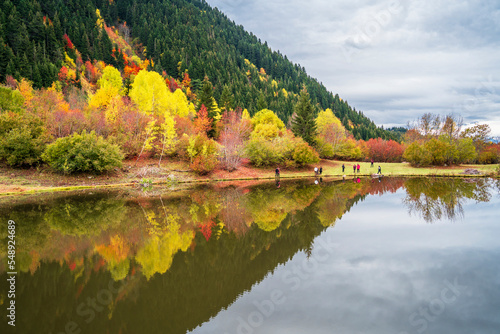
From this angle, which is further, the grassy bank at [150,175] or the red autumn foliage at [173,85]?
the red autumn foliage at [173,85]

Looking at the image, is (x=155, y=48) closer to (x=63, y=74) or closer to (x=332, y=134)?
(x=63, y=74)

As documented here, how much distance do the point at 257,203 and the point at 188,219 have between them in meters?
7.68

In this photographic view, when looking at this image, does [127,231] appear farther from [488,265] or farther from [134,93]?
[134,93]

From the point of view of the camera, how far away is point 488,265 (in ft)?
36.9

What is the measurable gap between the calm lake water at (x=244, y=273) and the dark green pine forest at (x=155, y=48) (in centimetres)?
6111

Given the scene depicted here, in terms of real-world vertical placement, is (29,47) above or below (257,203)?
above

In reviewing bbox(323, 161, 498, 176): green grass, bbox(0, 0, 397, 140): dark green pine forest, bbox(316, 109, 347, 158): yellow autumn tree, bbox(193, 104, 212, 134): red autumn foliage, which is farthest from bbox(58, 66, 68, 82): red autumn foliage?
bbox(323, 161, 498, 176): green grass

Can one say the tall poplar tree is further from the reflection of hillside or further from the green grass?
the reflection of hillside

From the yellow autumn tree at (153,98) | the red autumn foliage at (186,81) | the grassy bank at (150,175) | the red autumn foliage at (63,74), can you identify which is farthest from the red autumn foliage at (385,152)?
the red autumn foliage at (63,74)

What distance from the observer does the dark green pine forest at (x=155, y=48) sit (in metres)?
72.9

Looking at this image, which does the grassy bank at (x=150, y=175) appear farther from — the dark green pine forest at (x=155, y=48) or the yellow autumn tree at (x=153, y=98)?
the dark green pine forest at (x=155, y=48)

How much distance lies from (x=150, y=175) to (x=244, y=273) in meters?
32.9

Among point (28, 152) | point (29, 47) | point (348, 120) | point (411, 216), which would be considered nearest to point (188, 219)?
point (411, 216)

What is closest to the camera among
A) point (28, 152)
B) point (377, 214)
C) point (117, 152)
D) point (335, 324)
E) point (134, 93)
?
point (335, 324)
